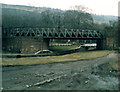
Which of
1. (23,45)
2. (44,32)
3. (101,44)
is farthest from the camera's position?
(101,44)

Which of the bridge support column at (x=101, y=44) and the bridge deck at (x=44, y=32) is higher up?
the bridge deck at (x=44, y=32)

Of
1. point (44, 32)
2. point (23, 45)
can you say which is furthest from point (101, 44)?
point (23, 45)

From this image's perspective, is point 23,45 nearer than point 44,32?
Yes

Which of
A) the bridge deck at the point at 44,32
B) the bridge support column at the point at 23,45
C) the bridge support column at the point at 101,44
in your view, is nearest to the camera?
the bridge support column at the point at 23,45

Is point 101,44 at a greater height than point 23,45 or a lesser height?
greater

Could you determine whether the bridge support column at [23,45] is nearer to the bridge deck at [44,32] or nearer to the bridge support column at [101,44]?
the bridge deck at [44,32]

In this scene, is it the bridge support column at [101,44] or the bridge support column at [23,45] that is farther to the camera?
the bridge support column at [101,44]

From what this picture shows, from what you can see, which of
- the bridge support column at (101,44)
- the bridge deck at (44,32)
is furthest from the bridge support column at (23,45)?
the bridge support column at (101,44)

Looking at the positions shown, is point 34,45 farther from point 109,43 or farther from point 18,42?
point 109,43

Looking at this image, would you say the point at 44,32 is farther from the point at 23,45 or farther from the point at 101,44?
the point at 101,44

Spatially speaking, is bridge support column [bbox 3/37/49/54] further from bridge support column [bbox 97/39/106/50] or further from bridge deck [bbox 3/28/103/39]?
bridge support column [bbox 97/39/106/50]

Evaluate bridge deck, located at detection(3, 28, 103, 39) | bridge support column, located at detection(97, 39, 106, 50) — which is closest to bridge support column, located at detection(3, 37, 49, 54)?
bridge deck, located at detection(3, 28, 103, 39)

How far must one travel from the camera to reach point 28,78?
65.9 ft

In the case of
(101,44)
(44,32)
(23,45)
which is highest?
(44,32)
